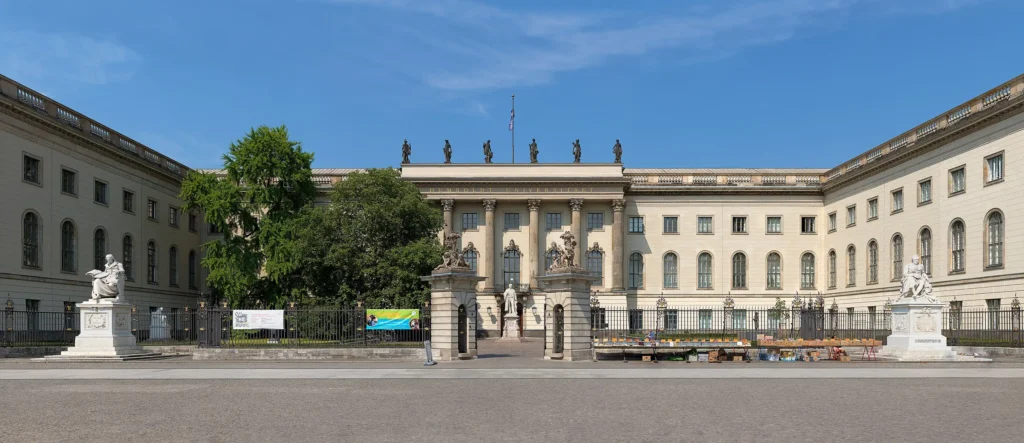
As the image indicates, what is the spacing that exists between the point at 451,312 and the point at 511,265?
40.3 meters

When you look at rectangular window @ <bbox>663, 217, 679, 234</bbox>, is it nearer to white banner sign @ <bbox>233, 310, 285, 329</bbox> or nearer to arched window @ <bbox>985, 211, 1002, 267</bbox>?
arched window @ <bbox>985, 211, 1002, 267</bbox>

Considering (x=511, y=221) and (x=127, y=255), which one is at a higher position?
(x=511, y=221)

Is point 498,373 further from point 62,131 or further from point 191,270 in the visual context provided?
point 191,270

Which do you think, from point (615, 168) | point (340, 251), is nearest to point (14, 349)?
point (340, 251)

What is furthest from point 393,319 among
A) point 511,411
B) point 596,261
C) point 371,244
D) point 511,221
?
point 596,261

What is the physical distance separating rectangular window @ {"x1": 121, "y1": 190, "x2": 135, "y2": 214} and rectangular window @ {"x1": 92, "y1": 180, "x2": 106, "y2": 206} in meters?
1.91

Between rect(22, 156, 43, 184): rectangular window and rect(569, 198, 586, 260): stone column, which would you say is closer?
rect(22, 156, 43, 184): rectangular window

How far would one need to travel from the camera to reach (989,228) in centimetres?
4888

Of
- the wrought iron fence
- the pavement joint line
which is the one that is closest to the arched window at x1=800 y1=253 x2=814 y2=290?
the wrought iron fence

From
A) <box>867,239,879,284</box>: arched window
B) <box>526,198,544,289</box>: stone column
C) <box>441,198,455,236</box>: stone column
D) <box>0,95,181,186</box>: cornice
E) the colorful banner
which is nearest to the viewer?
the colorful banner

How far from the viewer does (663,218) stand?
7644 cm

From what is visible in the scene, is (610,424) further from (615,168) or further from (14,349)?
(615,168)

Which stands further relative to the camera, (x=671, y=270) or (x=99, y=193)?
(x=671, y=270)

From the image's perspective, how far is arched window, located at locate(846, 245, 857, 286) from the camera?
67.0 metres
